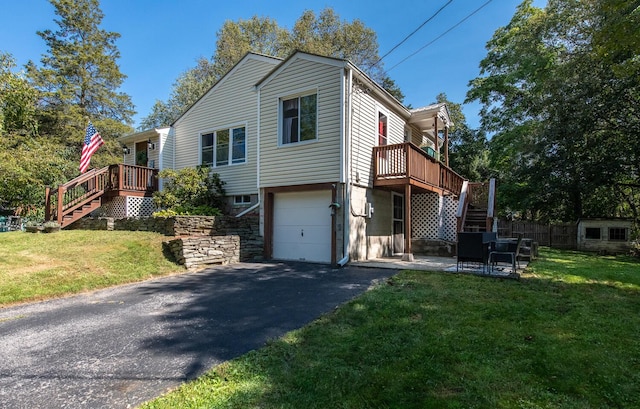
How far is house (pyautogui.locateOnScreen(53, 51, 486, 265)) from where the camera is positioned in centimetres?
928

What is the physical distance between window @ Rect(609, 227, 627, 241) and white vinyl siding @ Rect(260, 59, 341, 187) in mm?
13593

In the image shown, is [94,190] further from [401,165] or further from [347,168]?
[401,165]

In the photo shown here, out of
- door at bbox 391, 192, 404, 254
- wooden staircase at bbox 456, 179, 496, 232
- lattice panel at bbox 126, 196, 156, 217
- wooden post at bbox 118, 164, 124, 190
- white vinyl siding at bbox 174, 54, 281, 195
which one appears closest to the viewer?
wooden staircase at bbox 456, 179, 496, 232

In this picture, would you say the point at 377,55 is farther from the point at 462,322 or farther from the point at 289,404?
the point at 289,404

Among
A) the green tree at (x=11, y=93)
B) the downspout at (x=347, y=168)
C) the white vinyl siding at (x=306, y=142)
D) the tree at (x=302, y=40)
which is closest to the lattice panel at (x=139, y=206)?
the green tree at (x=11, y=93)

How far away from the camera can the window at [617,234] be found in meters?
Result: 14.2

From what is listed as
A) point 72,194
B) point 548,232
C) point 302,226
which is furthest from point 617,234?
point 72,194

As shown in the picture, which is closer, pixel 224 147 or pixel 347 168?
pixel 347 168

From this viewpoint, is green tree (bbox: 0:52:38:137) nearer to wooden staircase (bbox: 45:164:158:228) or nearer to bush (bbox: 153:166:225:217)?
wooden staircase (bbox: 45:164:158:228)

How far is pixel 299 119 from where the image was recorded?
1019 centimetres

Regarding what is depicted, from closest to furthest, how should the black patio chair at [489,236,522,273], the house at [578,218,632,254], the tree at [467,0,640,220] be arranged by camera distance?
the black patio chair at [489,236,522,273], the house at [578,218,632,254], the tree at [467,0,640,220]

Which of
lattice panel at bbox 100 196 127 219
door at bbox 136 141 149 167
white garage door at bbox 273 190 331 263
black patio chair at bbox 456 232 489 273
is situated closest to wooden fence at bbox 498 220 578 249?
black patio chair at bbox 456 232 489 273

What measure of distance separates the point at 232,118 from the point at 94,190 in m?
6.12

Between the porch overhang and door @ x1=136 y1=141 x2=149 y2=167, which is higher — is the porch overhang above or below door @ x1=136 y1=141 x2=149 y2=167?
above
